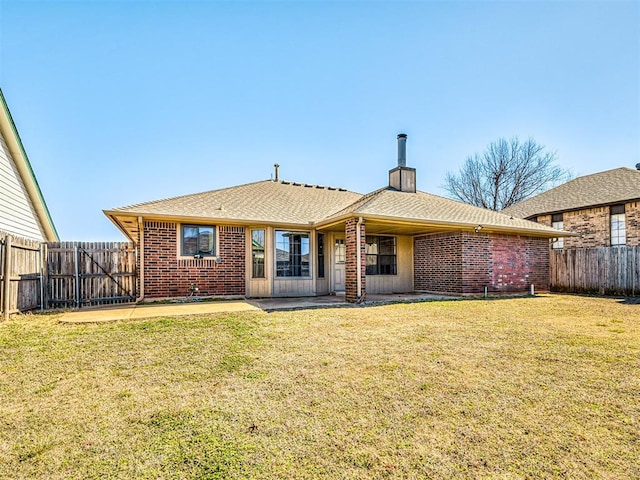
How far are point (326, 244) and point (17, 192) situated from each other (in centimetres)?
1034

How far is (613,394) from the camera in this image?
3314mm

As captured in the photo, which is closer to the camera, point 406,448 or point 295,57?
point 406,448

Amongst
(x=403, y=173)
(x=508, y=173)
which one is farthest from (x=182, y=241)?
(x=508, y=173)

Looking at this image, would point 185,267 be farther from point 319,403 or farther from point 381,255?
point 319,403

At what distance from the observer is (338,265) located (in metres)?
12.5

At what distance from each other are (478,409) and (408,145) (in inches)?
512

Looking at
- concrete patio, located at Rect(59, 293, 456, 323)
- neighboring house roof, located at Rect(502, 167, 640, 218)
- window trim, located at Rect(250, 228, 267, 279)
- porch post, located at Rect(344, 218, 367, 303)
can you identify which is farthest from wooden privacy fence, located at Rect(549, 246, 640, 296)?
window trim, located at Rect(250, 228, 267, 279)

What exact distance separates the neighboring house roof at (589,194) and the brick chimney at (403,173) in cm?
886

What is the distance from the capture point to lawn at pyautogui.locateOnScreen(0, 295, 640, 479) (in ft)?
7.48

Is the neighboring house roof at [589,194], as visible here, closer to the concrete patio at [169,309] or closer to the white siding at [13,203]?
the concrete patio at [169,309]

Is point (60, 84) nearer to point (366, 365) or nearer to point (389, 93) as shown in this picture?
point (389, 93)

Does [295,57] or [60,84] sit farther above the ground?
[295,57]

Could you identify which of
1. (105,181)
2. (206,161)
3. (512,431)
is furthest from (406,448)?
(105,181)

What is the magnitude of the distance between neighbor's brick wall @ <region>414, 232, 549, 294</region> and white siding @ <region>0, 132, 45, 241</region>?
524 inches
